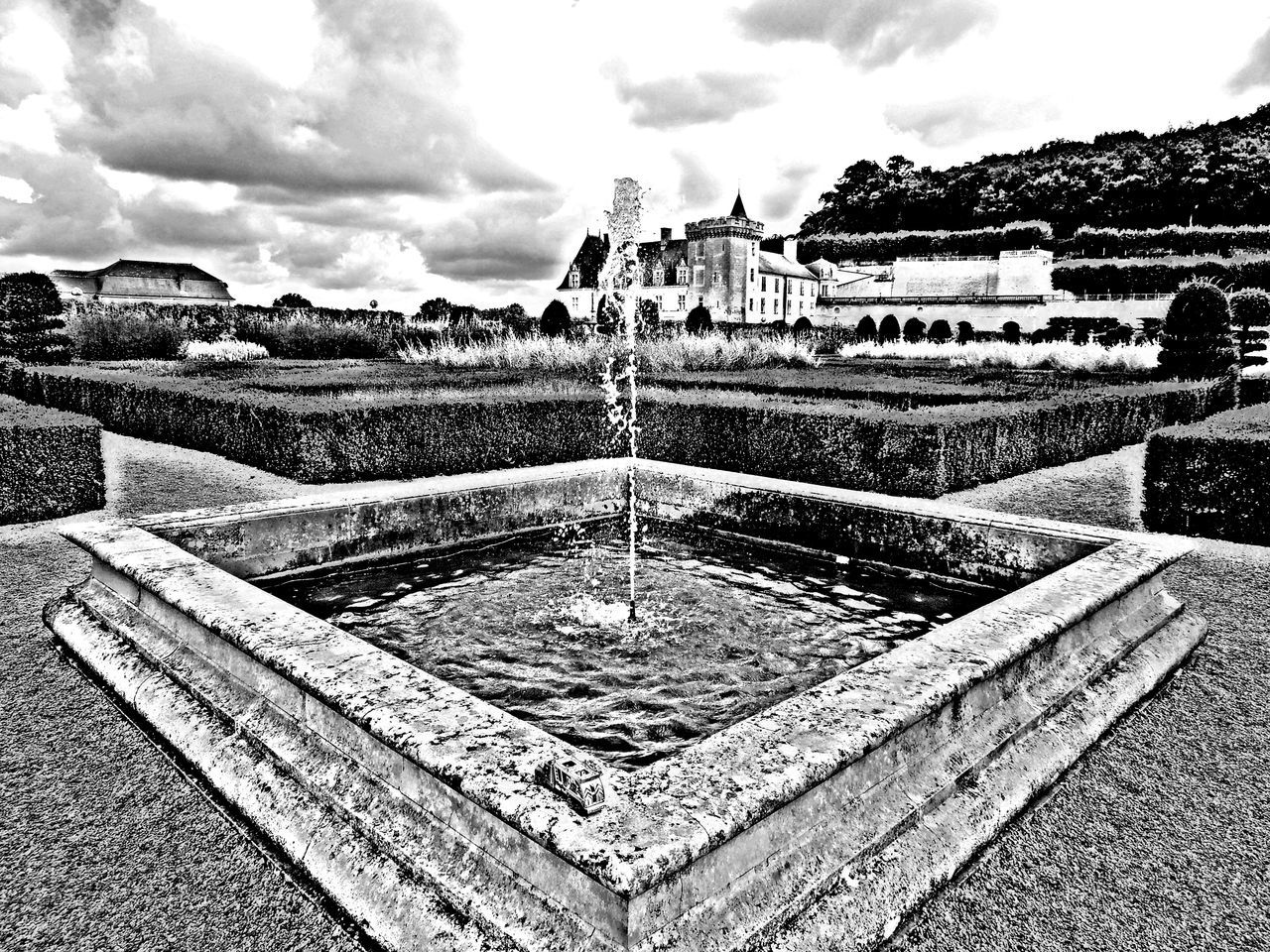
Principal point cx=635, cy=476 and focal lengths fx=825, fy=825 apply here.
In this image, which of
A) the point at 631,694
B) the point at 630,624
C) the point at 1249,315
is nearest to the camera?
the point at 631,694

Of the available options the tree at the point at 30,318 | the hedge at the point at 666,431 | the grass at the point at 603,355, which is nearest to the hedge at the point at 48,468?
the hedge at the point at 666,431

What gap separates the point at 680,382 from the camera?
11.2 m

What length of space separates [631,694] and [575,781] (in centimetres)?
146

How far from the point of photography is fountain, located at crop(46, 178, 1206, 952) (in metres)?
1.82

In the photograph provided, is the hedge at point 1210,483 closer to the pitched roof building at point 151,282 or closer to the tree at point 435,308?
the tree at point 435,308

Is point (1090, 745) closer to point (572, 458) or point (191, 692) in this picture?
point (191, 692)

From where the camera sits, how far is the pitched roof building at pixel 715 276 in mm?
49000

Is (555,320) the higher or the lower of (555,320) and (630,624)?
the higher

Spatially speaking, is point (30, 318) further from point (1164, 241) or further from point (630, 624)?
point (1164, 241)

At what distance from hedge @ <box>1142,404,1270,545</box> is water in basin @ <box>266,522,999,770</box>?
2871 mm

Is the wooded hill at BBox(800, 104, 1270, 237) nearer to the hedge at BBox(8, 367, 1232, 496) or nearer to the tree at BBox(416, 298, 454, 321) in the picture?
the tree at BBox(416, 298, 454, 321)

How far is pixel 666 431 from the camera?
29.7ft

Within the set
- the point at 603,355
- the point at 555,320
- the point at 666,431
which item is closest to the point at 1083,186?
the point at 555,320

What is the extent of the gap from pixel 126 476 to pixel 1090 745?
8554mm
